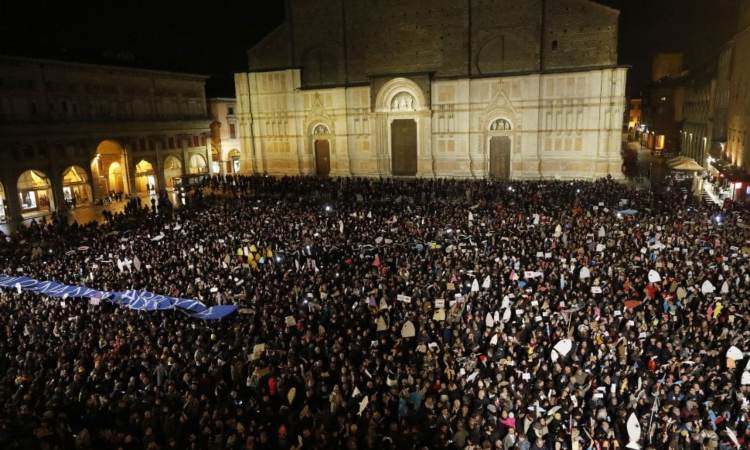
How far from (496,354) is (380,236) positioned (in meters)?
10.6

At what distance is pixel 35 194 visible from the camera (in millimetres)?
38062

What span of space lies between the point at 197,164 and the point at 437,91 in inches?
1001

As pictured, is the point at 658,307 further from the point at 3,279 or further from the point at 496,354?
the point at 3,279

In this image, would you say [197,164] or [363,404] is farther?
[197,164]

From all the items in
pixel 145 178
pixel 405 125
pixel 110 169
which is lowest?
pixel 145 178

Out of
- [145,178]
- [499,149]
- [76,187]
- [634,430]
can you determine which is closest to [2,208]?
[76,187]

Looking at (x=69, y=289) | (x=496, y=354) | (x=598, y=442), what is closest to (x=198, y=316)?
(x=69, y=289)

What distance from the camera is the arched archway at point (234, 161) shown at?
57906mm

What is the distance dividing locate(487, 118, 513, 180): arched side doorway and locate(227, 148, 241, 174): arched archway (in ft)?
95.0

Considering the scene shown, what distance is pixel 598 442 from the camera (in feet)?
31.6

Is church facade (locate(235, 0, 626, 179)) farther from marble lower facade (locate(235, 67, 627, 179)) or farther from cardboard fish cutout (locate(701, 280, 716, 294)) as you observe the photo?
cardboard fish cutout (locate(701, 280, 716, 294))

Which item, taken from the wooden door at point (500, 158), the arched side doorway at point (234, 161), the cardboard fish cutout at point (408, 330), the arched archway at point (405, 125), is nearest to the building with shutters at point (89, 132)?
the arched side doorway at point (234, 161)

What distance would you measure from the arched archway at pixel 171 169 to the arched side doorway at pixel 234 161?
26.7ft

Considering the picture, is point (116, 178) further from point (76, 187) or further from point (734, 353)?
point (734, 353)
